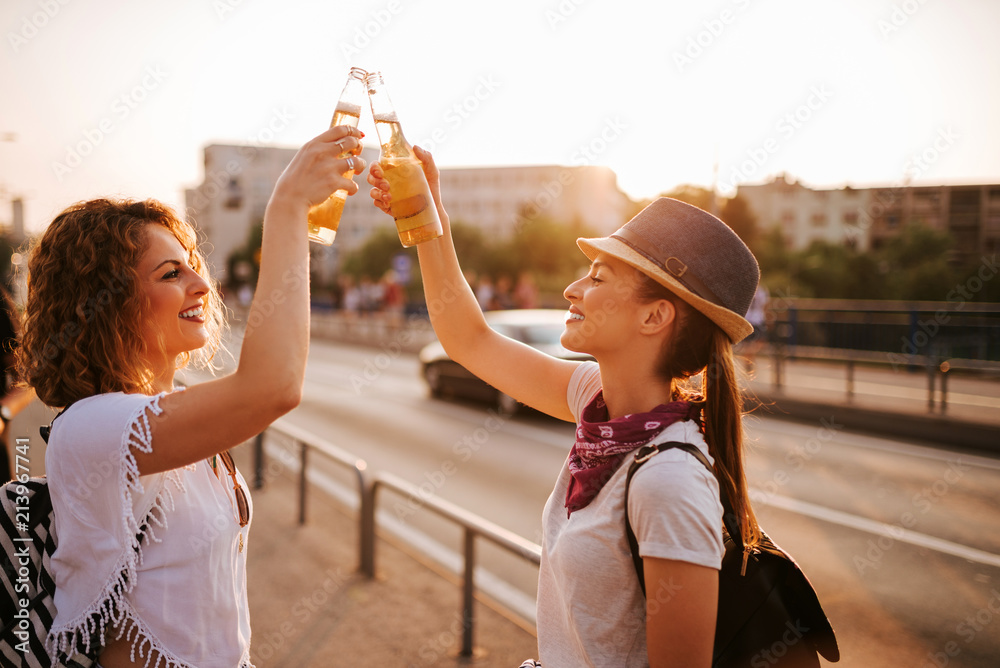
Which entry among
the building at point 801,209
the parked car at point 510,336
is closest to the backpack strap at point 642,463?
the parked car at point 510,336

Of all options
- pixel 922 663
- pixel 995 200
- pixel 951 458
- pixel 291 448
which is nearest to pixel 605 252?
pixel 922 663

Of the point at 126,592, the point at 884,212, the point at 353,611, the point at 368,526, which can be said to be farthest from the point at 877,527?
the point at 884,212

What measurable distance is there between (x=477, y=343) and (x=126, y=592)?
111cm

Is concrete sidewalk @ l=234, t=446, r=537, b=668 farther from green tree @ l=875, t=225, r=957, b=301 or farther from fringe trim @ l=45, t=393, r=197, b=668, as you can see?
green tree @ l=875, t=225, r=957, b=301

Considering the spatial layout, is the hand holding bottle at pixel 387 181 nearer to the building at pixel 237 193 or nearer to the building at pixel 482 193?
the building at pixel 482 193

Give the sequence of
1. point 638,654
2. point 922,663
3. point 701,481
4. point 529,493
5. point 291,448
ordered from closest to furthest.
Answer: point 701,481 < point 638,654 < point 922,663 < point 529,493 < point 291,448

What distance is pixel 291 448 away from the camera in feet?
28.6

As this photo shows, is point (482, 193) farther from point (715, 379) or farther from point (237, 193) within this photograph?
point (715, 379)

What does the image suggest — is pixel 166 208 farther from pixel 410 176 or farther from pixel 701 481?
pixel 701 481

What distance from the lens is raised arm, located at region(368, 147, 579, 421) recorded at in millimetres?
2111

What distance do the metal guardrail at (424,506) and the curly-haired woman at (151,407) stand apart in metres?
1.15

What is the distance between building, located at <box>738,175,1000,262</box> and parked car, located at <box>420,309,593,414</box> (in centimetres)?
1312

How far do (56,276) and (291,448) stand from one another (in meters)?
7.47

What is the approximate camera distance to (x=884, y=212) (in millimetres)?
40375
